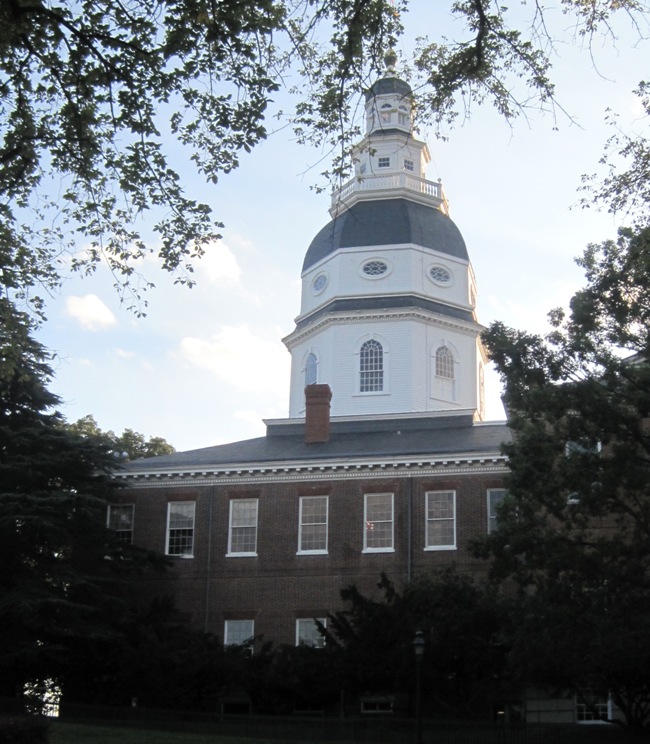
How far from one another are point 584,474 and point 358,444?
55.3 ft

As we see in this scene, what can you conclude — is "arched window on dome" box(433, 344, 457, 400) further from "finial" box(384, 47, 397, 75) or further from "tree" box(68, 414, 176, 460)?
"finial" box(384, 47, 397, 75)

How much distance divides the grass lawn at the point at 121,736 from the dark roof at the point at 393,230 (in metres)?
26.2

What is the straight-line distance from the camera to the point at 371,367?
4731 cm

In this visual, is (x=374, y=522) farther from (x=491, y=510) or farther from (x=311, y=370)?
(x=311, y=370)

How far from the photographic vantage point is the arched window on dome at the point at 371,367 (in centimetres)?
4706

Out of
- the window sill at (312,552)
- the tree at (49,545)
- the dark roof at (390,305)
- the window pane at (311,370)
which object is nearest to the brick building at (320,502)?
the window sill at (312,552)

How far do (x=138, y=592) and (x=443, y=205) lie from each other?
23.1 metres

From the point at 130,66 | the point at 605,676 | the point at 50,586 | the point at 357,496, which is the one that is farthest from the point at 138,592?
the point at 130,66

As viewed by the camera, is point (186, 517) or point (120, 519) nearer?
point (186, 517)

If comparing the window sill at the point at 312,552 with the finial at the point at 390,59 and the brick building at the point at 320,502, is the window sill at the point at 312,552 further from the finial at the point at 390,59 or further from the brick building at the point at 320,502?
the finial at the point at 390,59

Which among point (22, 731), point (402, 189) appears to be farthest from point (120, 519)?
point (402, 189)

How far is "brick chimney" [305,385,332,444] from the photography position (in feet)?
137

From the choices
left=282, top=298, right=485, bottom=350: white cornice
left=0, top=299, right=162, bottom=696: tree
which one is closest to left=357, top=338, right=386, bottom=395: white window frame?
left=282, top=298, right=485, bottom=350: white cornice

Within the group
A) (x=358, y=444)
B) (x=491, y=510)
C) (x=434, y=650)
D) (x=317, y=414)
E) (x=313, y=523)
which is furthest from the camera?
(x=317, y=414)
